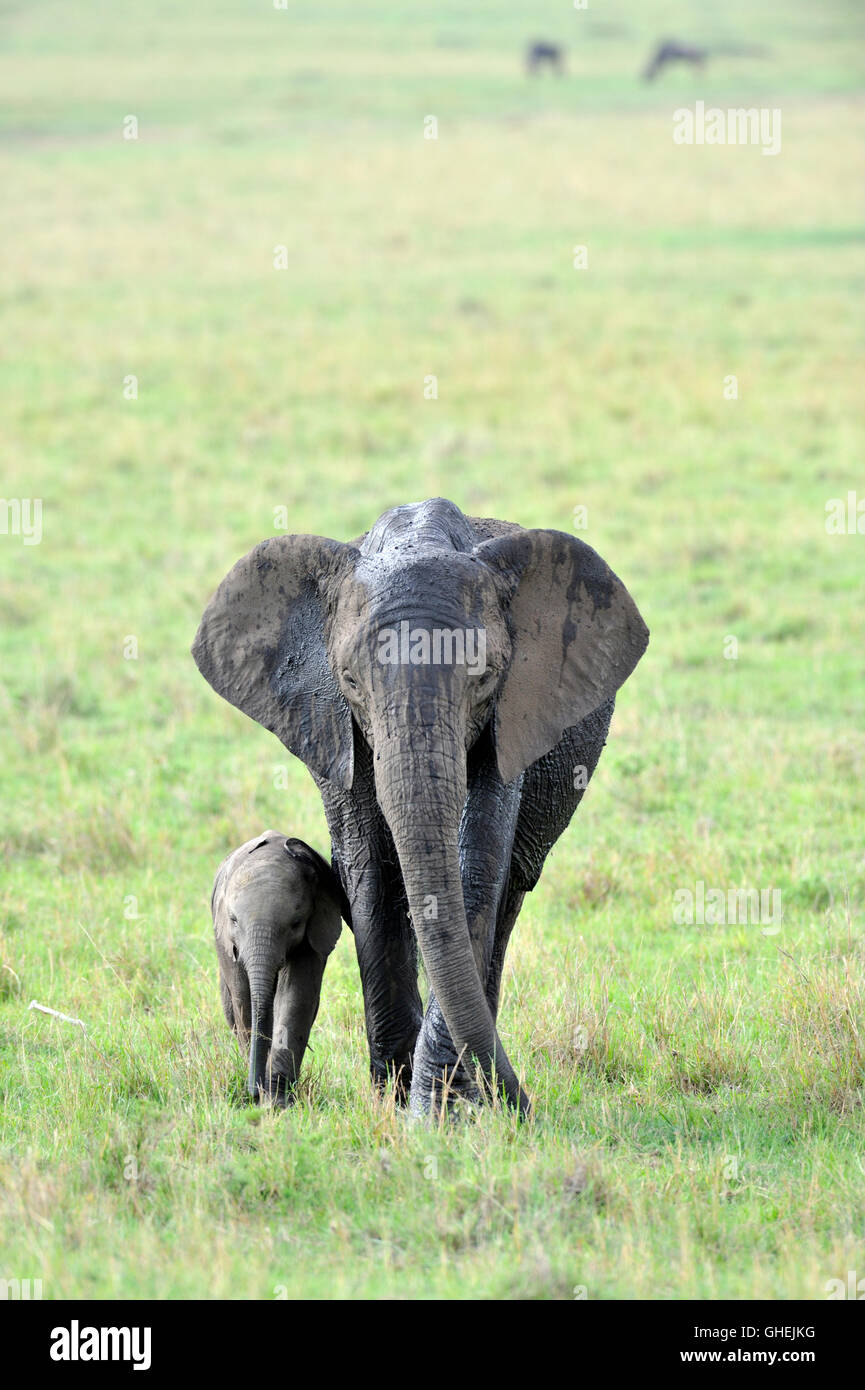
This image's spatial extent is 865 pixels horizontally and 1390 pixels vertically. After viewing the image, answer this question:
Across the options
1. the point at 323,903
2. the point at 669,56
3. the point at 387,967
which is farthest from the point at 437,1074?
the point at 669,56

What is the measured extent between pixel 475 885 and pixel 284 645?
3.66 feet

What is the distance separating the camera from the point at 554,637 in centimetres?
605

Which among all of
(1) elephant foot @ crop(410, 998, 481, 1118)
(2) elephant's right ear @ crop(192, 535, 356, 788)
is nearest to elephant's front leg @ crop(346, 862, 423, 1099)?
(1) elephant foot @ crop(410, 998, 481, 1118)

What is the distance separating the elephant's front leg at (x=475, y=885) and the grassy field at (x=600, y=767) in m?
0.19

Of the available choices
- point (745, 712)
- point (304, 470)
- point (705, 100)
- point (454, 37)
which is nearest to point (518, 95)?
point (705, 100)

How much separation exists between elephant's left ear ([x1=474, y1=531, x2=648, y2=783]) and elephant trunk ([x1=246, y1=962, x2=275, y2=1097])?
1209 millimetres

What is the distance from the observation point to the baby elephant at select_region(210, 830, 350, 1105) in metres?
6.19

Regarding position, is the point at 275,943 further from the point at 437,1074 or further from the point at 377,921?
the point at 437,1074

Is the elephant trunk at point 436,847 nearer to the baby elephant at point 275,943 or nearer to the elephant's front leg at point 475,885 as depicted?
the elephant's front leg at point 475,885

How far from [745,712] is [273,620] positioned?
6233 mm

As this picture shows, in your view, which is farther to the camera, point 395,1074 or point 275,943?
point 395,1074

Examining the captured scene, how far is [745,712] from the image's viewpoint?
11.7m

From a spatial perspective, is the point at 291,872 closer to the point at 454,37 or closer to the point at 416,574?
the point at 416,574

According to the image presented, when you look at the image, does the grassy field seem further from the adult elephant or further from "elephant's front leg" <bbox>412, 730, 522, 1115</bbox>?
the adult elephant
